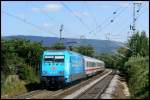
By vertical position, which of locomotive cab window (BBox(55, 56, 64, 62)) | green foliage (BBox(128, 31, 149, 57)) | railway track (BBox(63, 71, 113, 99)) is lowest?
railway track (BBox(63, 71, 113, 99))

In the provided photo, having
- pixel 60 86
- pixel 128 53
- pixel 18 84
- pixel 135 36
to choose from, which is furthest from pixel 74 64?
pixel 128 53

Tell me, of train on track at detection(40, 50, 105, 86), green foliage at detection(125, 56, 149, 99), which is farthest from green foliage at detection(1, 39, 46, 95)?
green foliage at detection(125, 56, 149, 99)

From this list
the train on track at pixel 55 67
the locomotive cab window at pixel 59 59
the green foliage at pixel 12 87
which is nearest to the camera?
the green foliage at pixel 12 87

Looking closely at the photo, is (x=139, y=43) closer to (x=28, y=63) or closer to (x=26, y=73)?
(x=28, y=63)

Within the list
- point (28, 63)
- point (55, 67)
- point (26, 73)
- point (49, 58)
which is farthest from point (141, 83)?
point (28, 63)

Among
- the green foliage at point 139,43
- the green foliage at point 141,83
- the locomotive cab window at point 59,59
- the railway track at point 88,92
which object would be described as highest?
the green foliage at point 139,43

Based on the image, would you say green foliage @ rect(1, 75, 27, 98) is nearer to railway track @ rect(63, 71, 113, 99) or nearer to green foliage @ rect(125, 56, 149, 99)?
railway track @ rect(63, 71, 113, 99)

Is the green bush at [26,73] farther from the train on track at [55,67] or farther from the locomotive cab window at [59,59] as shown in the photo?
the locomotive cab window at [59,59]

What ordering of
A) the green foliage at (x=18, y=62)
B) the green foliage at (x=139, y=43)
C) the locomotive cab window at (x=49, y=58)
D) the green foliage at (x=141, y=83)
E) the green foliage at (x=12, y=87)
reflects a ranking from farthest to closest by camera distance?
the green foliage at (x=139, y=43), the locomotive cab window at (x=49, y=58), the green foliage at (x=18, y=62), the green foliage at (x=12, y=87), the green foliage at (x=141, y=83)

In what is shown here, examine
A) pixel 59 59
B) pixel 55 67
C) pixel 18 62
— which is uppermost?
pixel 59 59

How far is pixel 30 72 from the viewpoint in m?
46.2

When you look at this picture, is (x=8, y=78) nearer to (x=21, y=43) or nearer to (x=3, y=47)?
(x=3, y=47)

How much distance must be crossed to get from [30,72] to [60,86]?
4002 mm

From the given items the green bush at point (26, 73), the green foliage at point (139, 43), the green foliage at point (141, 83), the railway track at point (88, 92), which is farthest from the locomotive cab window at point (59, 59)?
the green foliage at point (139, 43)
